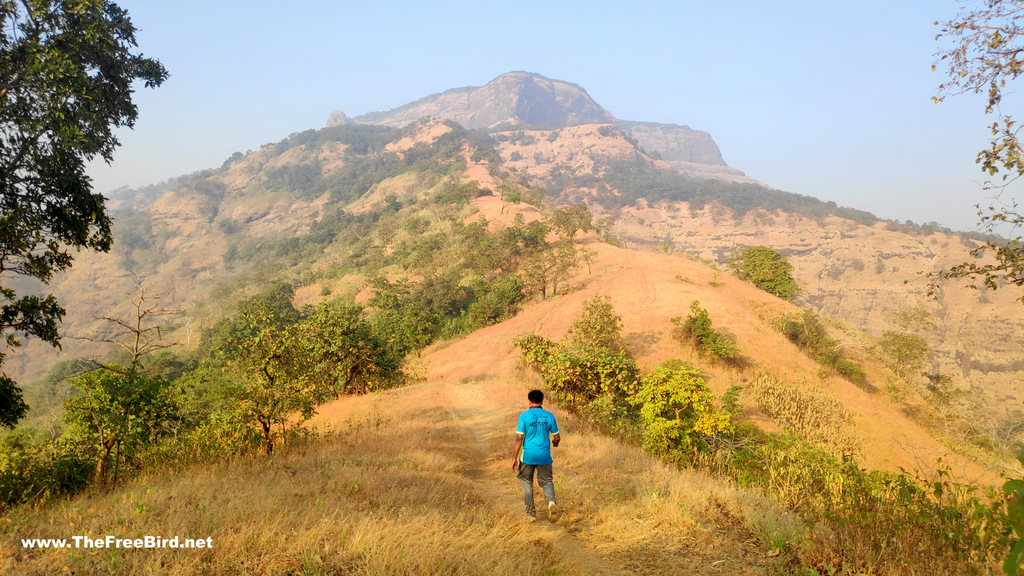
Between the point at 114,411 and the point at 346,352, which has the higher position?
the point at 114,411

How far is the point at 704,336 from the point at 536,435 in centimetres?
2075

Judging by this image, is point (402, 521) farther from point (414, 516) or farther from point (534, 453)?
point (534, 453)

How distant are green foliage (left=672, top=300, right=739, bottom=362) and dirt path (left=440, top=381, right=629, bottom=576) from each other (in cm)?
1197

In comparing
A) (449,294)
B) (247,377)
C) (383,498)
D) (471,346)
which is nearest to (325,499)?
(383,498)

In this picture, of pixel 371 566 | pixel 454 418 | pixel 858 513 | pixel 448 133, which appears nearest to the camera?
pixel 371 566

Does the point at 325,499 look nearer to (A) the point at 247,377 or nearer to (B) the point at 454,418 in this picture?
(A) the point at 247,377

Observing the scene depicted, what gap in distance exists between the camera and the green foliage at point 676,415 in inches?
453

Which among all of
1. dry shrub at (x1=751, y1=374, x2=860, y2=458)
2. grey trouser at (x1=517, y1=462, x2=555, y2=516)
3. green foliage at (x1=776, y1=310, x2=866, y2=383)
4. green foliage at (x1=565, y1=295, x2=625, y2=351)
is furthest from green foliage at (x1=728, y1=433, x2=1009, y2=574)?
green foliage at (x1=776, y1=310, x2=866, y2=383)

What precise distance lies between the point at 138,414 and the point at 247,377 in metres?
2.60

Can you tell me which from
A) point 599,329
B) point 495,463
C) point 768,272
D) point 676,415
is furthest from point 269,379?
point 768,272

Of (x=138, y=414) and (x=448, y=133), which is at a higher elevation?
(x=448, y=133)

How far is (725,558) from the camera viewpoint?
4988 mm

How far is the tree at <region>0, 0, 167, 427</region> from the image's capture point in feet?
23.9

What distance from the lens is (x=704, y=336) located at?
78.9 feet
